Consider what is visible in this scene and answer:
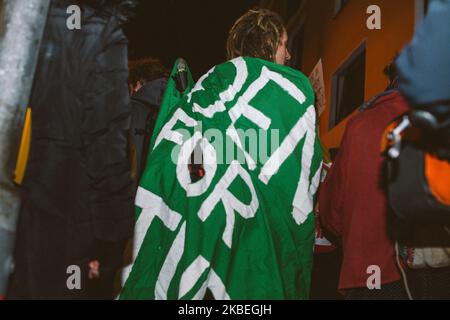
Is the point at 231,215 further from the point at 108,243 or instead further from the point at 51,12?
the point at 51,12

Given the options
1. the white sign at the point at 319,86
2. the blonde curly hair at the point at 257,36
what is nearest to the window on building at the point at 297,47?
the white sign at the point at 319,86

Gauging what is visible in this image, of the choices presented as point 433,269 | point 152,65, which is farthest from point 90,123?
point 152,65

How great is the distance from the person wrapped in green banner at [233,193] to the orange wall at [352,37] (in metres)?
3.06

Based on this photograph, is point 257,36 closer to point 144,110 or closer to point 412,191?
point 144,110

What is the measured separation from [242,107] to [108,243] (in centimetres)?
83

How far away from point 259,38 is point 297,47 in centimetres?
787

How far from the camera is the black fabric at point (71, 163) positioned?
1.64 meters

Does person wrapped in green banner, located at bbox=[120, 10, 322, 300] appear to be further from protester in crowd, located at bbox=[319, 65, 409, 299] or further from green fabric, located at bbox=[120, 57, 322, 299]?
protester in crowd, located at bbox=[319, 65, 409, 299]

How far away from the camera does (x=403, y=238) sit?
2039 millimetres

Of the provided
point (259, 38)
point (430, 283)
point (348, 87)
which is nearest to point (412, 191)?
point (430, 283)

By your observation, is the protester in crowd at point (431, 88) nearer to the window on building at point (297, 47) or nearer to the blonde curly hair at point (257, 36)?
the blonde curly hair at point (257, 36)

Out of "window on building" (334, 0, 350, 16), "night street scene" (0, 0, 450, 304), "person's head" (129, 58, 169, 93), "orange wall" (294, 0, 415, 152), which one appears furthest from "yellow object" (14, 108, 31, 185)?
"window on building" (334, 0, 350, 16)

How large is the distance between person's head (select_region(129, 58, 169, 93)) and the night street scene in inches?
27.2

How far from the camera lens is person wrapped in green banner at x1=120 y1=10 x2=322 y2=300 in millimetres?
1941
